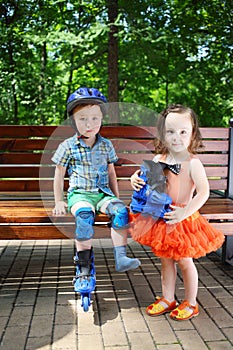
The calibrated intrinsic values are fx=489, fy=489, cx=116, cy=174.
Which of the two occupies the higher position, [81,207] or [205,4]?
[205,4]

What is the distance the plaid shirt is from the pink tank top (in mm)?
457

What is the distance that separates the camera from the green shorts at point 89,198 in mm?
2986

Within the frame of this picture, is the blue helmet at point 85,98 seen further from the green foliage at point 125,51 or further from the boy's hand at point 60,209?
the green foliage at point 125,51

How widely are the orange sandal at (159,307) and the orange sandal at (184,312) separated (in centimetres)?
7

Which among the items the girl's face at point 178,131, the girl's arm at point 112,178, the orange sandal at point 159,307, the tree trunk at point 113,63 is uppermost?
the tree trunk at point 113,63

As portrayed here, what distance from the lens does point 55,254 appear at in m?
4.31

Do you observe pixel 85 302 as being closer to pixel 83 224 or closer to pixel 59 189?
pixel 83 224

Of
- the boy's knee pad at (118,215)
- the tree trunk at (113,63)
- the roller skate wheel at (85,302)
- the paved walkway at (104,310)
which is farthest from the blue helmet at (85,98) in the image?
the tree trunk at (113,63)

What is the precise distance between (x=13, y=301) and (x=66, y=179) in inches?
46.2

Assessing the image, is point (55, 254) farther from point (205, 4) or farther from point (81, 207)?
point (205, 4)

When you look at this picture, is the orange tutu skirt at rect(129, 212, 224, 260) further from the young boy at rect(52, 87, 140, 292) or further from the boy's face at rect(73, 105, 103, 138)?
the boy's face at rect(73, 105, 103, 138)

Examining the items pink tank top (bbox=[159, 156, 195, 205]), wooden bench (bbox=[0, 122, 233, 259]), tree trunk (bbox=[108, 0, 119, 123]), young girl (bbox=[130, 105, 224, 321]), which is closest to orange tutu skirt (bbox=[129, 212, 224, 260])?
young girl (bbox=[130, 105, 224, 321])

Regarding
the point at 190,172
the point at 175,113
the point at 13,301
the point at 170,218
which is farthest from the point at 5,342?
the point at 175,113

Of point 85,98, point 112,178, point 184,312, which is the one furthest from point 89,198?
point 184,312
